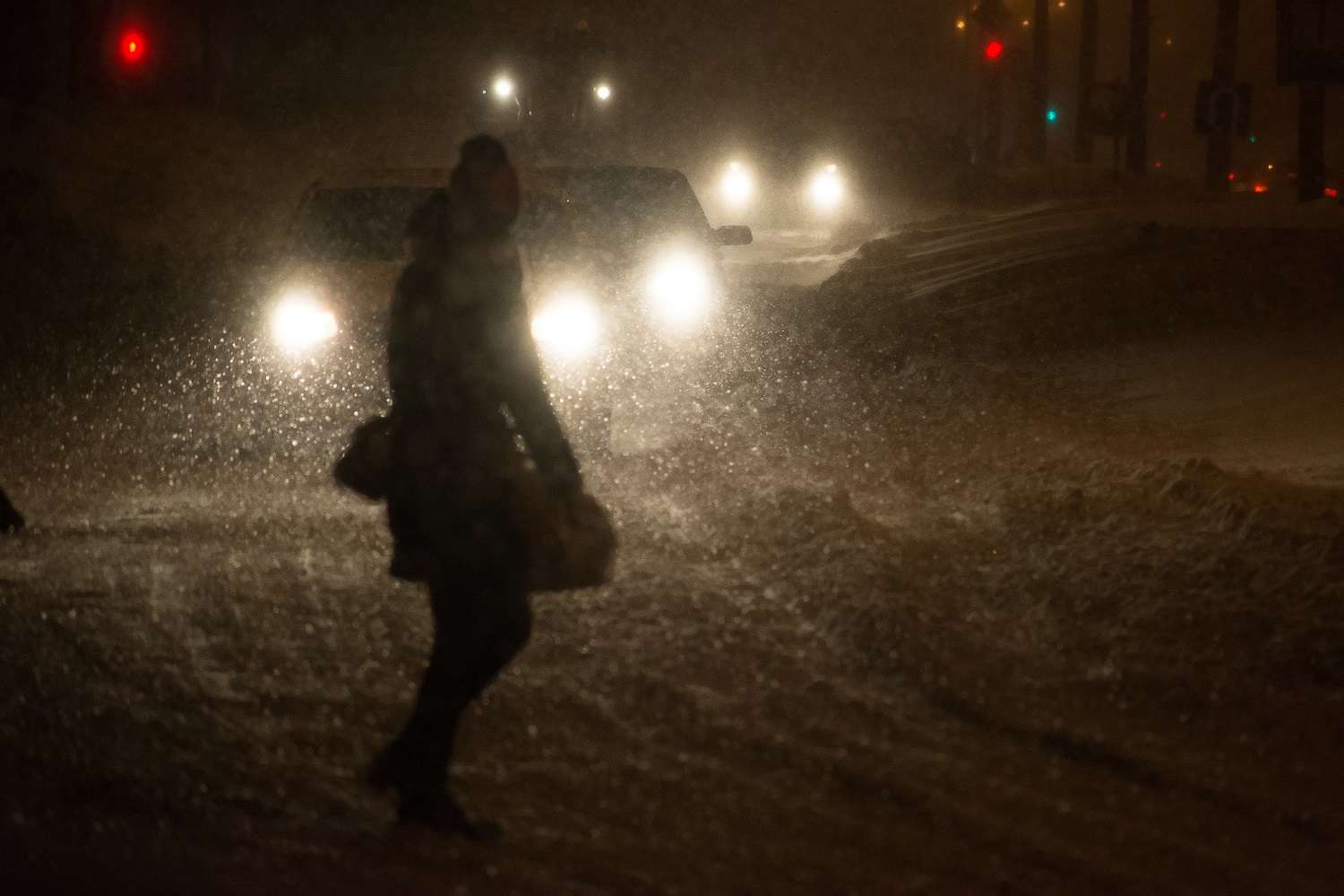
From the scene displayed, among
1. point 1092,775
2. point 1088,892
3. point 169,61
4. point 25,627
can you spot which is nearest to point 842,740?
point 1092,775

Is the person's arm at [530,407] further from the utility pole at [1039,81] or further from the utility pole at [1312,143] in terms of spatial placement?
the utility pole at [1039,81]

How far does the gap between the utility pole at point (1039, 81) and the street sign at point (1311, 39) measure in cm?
1974

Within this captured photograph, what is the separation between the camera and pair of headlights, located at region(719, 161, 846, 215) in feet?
152

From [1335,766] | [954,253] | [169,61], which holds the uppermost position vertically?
[169,61]

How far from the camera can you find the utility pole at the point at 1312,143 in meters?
29.8

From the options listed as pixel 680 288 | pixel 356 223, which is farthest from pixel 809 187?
pixel 356 223

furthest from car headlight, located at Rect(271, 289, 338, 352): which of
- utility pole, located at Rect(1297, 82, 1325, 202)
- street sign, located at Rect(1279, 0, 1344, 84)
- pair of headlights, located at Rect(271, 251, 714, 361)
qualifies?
utility pole, located at Rect(1297, 82, 1325, 202)

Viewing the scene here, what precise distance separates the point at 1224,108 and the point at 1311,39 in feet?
7.94

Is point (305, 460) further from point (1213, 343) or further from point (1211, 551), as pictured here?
point (1213, 343)

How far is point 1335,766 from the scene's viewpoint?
18.8ft

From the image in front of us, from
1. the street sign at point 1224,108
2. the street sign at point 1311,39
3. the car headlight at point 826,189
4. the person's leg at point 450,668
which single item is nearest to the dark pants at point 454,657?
the person's leg at point 450,668

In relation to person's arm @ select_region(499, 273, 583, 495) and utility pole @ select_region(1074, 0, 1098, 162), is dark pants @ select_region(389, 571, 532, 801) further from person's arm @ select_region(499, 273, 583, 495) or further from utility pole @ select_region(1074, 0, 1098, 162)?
utility pole @ select_region(1074, 0, 1098, 162)

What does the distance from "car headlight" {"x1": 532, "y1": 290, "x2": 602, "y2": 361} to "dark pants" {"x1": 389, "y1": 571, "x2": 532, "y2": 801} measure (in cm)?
522

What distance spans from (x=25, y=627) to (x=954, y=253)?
19.2m
